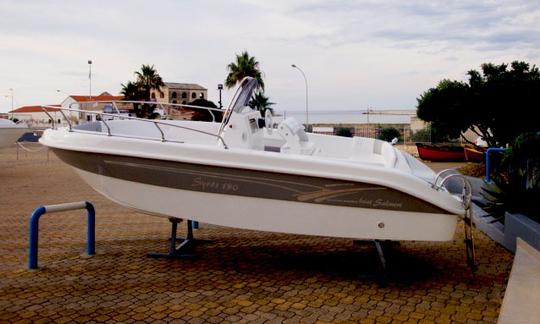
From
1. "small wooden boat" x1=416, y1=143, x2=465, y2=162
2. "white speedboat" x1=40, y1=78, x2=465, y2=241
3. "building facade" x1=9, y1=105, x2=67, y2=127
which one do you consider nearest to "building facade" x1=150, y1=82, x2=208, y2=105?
"building facade" x1=9, y1=105, x2=67, y2=127

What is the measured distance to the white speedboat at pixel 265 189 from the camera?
13.6ft

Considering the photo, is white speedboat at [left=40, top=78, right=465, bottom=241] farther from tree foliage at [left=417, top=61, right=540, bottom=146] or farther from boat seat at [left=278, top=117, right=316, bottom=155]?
tree foliage at [left=417, top=61, right=540, bottom=146]

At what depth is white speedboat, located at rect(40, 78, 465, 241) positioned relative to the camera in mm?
4156

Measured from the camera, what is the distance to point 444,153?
71.9 ft

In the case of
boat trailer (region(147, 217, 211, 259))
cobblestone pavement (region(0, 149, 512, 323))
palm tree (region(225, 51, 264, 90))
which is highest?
palm tree (region(225, 51, 264, 90))

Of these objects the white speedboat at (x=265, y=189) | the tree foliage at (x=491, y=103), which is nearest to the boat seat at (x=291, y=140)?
the white speedboat at (x=265, y=189)

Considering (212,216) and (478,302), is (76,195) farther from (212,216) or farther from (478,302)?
(478,302)

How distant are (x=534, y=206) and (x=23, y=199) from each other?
9349 mm

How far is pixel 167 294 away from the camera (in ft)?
13.8

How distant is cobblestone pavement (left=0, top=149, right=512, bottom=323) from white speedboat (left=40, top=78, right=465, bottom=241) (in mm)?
560

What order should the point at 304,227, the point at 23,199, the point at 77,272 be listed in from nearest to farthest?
the point at 304,227 → the point at 77,272 → the point at 23,199

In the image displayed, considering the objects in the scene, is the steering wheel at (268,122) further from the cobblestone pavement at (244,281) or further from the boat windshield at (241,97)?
the cobblestone pavement at (244,281)

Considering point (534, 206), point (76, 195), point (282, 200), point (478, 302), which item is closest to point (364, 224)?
point (282, 200)

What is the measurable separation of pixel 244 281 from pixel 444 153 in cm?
1921
